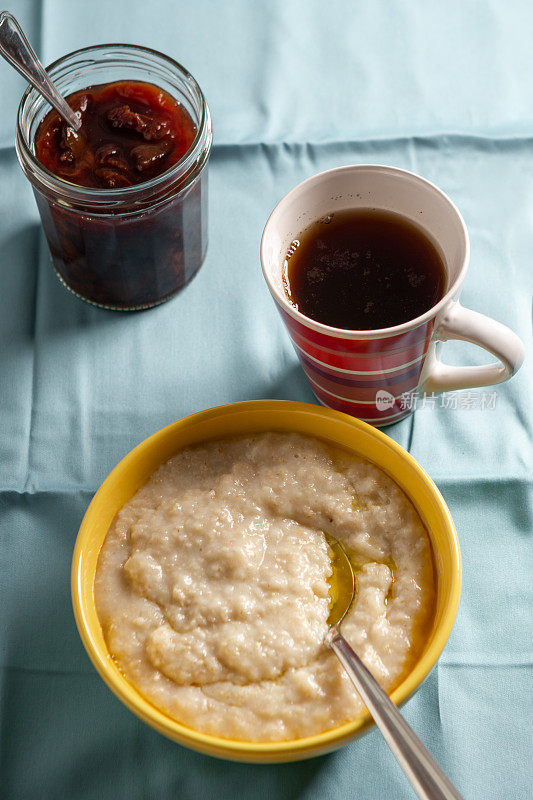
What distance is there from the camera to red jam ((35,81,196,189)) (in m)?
1.31

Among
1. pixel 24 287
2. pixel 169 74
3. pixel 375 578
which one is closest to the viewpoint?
pixel 375 578

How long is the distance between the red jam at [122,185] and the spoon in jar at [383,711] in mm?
598

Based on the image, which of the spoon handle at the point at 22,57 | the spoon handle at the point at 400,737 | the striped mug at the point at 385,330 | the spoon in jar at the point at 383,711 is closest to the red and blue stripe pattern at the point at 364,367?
the striped mug at the point at 385,330

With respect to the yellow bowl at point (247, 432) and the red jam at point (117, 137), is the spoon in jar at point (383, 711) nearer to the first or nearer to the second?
the yellow bowl at point (247, 432)

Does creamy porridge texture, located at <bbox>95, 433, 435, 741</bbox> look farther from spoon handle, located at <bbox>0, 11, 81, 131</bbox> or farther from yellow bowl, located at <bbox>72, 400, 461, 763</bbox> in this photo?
spoon handle, located at <bbox>0, 11, 81, 131</bbox>

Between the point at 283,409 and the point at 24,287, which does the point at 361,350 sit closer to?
the point at 283,409

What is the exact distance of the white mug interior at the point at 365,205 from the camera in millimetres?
1238

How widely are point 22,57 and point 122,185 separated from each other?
0.79 feet

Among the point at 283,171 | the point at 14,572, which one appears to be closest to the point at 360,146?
the point at 283,171

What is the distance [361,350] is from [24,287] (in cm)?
70

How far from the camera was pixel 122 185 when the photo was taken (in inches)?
50.9

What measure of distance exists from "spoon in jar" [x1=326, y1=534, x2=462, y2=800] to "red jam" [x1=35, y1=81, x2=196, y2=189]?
0.68 metres

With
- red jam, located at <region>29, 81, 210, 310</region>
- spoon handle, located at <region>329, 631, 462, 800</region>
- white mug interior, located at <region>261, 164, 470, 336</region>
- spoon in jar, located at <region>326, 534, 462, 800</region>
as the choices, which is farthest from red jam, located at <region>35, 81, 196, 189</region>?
spoon handle, located at <region>329, 631, 462, 800</region>

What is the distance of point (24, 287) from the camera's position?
1.55 m
